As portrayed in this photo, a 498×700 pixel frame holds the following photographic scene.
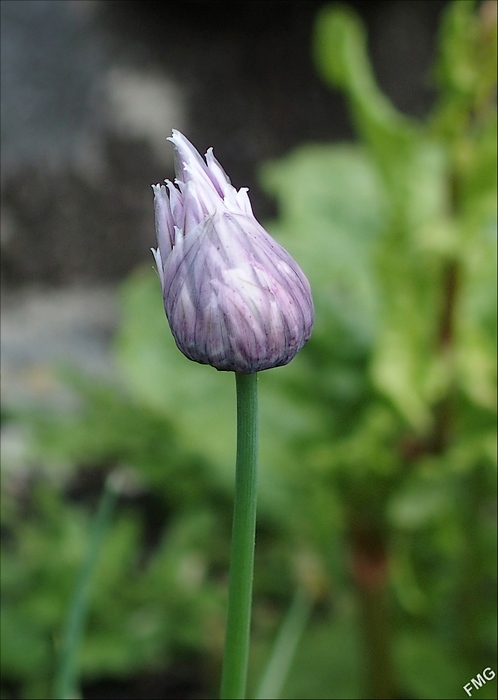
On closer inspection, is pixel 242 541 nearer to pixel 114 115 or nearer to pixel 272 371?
pixel 272 371

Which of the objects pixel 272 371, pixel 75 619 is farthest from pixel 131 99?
pixel 75 619

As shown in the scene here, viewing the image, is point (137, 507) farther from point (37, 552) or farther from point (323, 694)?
point (323, 694)

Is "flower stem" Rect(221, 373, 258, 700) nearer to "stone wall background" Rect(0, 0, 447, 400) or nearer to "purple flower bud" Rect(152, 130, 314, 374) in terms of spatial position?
"purple flower bud" Rect(152, 130, 314, 374)

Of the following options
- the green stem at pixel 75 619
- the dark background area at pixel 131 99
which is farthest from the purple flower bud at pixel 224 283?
the dark background area at pixel 131 99

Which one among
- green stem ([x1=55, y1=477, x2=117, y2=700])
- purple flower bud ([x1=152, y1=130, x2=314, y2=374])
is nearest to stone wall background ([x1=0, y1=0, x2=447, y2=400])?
green stem ([x1=55, y1=477, x2=117, y2=700])

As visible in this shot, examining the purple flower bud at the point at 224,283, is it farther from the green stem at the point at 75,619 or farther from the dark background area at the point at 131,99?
the dark background area at the point at 131,99

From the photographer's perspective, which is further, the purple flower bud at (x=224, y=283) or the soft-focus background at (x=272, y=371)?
the soft-focus background at (x=272, y=371)

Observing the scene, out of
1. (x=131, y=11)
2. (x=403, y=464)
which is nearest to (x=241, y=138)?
(x=131, y=11)
